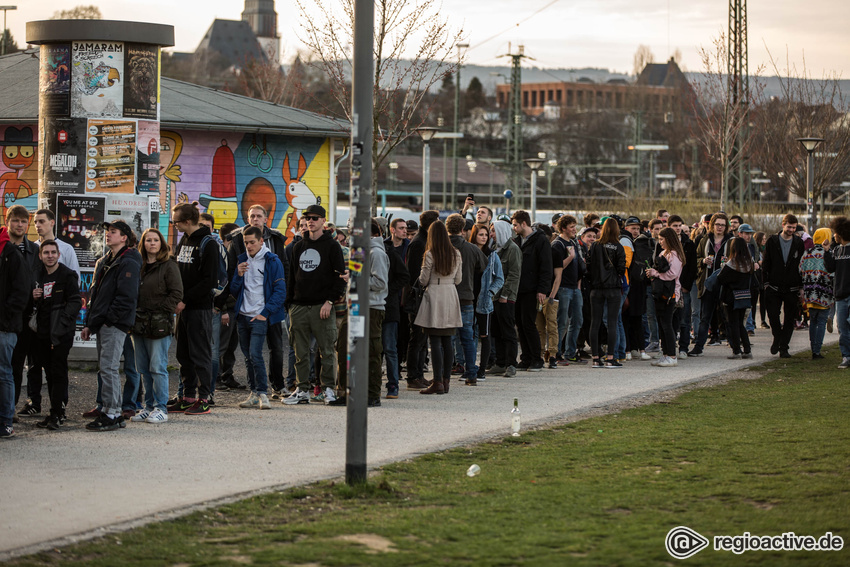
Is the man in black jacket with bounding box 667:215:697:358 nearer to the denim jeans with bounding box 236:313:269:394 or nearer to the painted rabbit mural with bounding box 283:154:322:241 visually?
the denim jeans with bounding box 236:313:269:394

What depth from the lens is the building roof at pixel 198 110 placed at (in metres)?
18.0

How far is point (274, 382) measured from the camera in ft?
36.8

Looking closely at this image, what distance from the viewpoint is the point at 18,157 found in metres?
18.1

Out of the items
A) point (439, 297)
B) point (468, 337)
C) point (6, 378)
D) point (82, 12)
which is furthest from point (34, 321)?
point (82, 12)

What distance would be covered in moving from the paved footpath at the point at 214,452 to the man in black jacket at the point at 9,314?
311 millimetres

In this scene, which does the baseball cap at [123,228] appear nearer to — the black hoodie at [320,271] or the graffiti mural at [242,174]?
the black hoodie at [320,271]

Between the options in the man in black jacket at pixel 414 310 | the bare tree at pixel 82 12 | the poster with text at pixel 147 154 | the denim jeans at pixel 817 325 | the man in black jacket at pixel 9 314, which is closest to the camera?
the man in black jacket at pixel 9 314

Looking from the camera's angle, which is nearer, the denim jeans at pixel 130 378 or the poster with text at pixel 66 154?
the denim jeans at pixel 130 378

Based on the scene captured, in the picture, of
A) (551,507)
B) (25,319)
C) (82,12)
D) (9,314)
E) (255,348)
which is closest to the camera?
(551,507)

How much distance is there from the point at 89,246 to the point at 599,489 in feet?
28.9

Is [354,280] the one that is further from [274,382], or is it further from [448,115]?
[448,115]

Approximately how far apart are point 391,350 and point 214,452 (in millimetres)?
3437

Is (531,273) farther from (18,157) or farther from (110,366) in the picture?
(18,157)

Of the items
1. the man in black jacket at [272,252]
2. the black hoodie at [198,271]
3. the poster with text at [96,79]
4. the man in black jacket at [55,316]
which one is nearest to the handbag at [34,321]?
the man in black jacket at [55,316]
